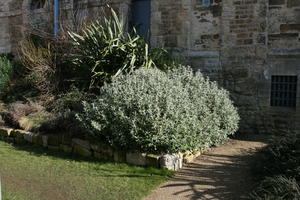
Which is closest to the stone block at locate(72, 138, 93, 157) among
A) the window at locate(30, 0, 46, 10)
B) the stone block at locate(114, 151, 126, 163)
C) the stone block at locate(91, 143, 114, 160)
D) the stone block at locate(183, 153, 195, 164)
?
the stone block at locate(91, 143, 114, 160)

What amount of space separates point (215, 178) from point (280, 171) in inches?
33.9

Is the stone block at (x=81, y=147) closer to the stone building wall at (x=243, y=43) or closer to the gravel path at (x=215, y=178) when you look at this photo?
the gravel path at (x=215, y=178)

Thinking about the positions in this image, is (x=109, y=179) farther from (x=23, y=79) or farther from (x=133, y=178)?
(x=23, y=79)

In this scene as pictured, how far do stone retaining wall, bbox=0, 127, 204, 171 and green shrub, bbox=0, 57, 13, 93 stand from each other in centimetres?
278

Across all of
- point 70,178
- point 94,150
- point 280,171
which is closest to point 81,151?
point 94,150

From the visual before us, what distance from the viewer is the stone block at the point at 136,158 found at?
15.7ft

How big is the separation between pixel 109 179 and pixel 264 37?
4.84m

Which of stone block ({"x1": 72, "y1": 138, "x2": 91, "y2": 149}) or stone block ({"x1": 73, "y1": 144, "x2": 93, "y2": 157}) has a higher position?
stone block ({"x1": 72, "y1": 138, "x2": 91, "y2": 149})

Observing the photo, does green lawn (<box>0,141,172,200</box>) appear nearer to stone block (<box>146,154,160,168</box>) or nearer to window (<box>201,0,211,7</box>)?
stone block (<box>146,154,160,168</box>)

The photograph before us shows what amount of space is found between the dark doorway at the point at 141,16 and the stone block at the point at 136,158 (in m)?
4.67

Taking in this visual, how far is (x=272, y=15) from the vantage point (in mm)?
6902

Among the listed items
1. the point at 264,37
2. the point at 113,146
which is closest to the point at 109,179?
the point at 113,146

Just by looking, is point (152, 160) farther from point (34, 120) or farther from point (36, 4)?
point (36, 4)

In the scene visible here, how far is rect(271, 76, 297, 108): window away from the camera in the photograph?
6863 millimetres
